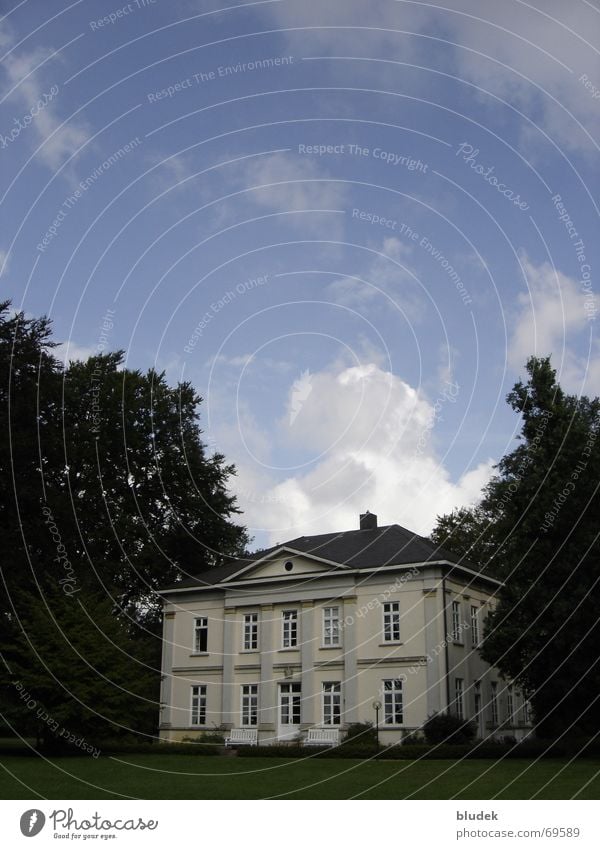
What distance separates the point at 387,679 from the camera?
35000mm

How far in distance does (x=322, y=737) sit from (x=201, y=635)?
27.7 feet

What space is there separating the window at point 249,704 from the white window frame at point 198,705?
1.99m

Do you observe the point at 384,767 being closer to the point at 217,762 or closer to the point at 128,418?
the point at 217,762

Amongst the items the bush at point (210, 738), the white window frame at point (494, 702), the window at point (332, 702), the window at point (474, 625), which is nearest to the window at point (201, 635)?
the bush at point (210, 738)

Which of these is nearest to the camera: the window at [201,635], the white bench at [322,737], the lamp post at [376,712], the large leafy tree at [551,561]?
the large leafy tree at [551,561]

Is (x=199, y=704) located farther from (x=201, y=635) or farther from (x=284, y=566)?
(x=284, y=566)

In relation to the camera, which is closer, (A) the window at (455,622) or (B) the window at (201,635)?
(A) the window at (455,622)

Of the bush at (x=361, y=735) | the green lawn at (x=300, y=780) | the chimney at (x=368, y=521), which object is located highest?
the chimney at (x=368, y=521)

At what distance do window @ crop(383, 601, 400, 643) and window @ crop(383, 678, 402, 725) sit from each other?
1.61m

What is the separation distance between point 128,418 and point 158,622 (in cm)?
1137

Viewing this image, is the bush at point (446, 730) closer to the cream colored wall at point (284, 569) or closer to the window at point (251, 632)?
the cream colored wall at point (284, 569)

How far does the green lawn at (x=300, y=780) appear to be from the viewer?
1647cm
